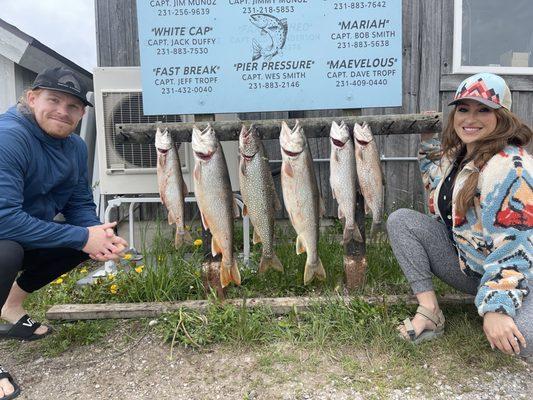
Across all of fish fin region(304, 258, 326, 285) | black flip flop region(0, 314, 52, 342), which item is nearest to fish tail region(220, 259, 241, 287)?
fish fin region(304, 258, 326, 285)

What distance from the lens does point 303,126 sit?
119 inches

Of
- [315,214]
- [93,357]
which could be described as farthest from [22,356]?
[315,214]

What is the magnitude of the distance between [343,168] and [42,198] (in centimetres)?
208

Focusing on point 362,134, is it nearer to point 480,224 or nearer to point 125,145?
point 480,224

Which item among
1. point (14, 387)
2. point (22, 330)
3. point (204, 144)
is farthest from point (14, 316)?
point (204, 144)

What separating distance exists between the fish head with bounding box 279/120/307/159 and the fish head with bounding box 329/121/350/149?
23 cm

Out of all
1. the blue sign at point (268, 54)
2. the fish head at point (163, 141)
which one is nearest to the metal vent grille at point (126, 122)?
the blue sign at point (268, 54)

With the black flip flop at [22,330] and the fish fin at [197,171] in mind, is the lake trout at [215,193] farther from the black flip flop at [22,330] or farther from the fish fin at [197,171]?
the black flip flop at [22,330]

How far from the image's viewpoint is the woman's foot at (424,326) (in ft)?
8.66

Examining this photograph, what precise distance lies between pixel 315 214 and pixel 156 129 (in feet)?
4.36

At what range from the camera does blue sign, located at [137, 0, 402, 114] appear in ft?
10.3

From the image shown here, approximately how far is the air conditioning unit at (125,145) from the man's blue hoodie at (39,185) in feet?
2.80

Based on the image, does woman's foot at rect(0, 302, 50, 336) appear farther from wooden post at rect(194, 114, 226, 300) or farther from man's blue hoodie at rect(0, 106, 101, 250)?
wooden post at rect(194, 114, 226, 300)

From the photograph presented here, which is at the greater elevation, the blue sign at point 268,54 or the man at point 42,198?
the blue sign at point 268,54
